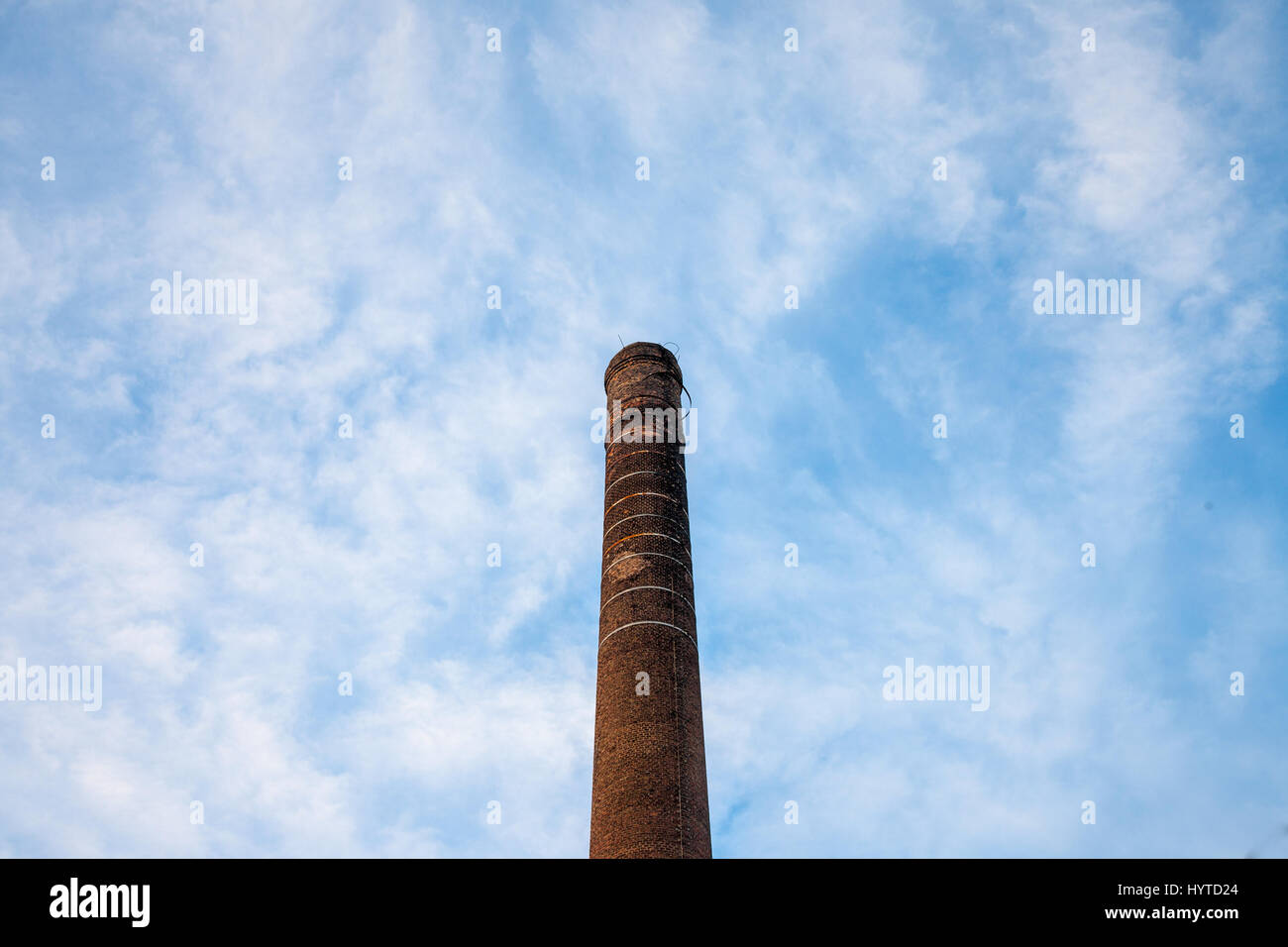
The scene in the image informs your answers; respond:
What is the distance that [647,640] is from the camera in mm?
16250

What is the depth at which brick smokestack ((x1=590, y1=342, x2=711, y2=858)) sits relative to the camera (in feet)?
48.1

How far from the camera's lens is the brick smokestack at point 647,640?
14672mm
